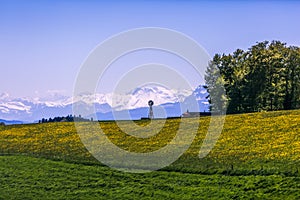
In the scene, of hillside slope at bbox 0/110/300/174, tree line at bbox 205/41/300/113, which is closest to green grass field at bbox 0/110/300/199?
hillside slope at bbox 0/110/300/174

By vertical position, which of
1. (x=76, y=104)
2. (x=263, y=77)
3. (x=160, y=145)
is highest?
(x=263, y=77)

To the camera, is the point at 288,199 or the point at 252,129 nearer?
Answer: the point at 288,199

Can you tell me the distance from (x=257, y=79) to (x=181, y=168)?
62.9 metres

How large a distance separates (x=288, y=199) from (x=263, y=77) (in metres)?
72.6

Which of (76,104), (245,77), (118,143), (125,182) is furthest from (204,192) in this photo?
(245,77)

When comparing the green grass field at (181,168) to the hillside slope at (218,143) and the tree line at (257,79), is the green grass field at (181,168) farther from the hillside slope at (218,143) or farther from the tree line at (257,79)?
the tree line at (257,79)

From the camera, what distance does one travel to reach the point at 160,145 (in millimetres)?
53031

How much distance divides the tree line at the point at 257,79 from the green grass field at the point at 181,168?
39766 millimetres

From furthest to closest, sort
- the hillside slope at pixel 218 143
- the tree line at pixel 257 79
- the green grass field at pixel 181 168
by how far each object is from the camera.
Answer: the tree line at pixel 257 79 < the hillside slope at pixel 218 143 < the green grass field at pixel 181 168

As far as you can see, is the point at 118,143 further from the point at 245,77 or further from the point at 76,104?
the point at 245,77

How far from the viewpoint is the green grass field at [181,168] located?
37000mm

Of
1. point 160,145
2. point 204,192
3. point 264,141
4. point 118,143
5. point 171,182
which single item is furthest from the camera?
point 118,143

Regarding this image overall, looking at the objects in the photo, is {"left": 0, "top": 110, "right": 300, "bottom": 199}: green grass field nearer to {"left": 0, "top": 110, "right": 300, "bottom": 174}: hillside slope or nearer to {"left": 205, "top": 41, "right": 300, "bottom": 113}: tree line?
{"left": 0, "top": 110, "right": 300, "bottom": 174}: hillside slope

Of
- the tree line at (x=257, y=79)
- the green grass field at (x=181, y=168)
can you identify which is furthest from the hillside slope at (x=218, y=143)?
the tree line at (x=257, y=79)
